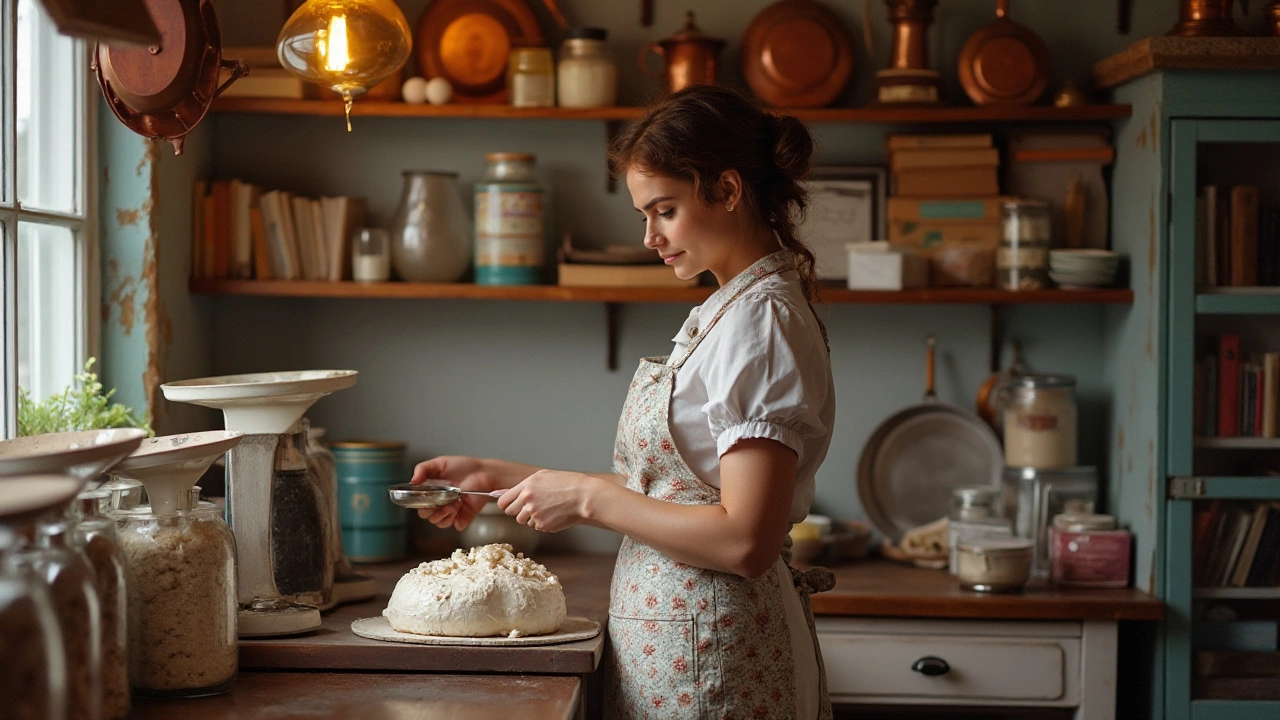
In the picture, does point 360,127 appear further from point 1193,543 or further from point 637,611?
point 1193,543

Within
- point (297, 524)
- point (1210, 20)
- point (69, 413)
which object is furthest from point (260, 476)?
point (1210, 20)

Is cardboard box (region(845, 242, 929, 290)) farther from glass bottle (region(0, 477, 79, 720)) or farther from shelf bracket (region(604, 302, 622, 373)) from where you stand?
glass bottle (region(0, 477, 79, 720))

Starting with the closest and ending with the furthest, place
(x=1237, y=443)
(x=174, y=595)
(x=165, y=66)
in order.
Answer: (x=174, y=595)
(x=165, y=66)
(x=1237, y=443)

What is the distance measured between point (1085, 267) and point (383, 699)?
2030 mm

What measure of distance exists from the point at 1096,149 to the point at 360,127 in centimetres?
190

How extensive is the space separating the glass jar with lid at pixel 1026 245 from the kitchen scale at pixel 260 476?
175 cm

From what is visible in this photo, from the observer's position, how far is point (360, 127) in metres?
3.23

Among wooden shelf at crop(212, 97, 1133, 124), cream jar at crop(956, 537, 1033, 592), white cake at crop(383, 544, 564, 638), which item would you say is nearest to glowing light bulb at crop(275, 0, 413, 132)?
white cake at crop(383, 544, 564, 638)

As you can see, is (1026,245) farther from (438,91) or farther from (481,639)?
(481,639)

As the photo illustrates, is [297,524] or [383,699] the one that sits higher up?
[297,524]

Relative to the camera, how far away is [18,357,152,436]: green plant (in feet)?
7.11

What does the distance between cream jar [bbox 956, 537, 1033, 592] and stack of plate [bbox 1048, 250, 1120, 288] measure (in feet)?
2.16

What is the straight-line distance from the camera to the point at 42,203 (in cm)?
240

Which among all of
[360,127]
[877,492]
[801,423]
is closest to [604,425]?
[877,492]
